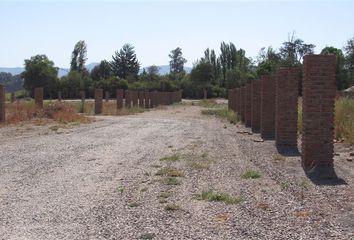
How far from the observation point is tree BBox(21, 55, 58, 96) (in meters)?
82.3

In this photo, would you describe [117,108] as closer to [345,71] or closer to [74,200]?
[74,200]

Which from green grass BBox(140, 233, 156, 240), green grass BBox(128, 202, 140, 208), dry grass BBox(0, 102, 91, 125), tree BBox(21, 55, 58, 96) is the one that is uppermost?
→ tree BBox(21, 55, 58, 96)

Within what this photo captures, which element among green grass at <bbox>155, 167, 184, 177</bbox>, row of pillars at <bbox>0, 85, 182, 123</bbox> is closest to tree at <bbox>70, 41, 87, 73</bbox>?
row of pillars at <bbox>0, 85, 182, 123</bbox>

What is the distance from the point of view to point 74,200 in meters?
8.20

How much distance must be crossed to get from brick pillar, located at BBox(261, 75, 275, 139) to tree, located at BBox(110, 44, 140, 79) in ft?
328

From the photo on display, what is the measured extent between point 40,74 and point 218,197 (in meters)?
78.2

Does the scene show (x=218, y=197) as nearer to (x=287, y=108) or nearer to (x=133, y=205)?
(x=133, y=205)

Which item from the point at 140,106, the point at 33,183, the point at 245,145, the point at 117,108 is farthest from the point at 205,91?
the point at 33,183

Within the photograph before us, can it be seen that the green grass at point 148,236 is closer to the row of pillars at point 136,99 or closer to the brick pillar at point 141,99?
the row of pillars at point 136,99

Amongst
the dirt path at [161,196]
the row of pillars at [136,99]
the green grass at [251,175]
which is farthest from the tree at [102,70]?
the green grass at [251,175]

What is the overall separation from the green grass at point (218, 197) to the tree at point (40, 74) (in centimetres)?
7411

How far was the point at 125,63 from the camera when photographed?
395 ft

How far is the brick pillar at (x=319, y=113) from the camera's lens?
11008mm

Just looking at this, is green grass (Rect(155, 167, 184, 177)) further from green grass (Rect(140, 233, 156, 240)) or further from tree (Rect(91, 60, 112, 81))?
tree (Rect(91, 60, 112, 81))
